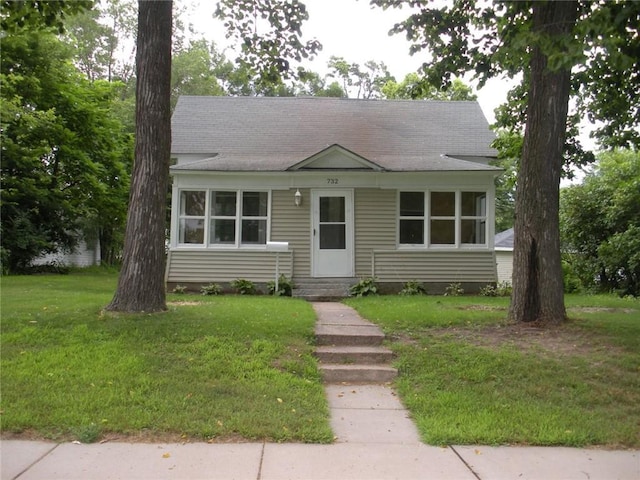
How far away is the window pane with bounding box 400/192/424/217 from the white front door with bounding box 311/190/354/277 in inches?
57.3

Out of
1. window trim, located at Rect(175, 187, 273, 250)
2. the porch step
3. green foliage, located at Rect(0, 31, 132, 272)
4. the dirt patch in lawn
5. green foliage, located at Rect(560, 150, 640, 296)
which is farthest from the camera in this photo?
green foliage, located at Rect(0, 31, 132, 272)

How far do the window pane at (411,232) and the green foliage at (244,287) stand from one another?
14.0 feet

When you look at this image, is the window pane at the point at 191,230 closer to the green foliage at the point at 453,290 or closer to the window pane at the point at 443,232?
the window pane at the point at 443,232

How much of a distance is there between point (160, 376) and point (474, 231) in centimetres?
1063

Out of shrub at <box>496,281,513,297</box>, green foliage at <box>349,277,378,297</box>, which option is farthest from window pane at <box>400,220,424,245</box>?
shrub at <box>496,281,513,297</box>

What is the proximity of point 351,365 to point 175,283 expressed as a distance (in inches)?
328

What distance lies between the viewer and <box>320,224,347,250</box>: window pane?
13.8m

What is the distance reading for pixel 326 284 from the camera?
13.2 m

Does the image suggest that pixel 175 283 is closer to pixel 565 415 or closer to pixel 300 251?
pixel 300 251

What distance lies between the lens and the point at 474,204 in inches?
549

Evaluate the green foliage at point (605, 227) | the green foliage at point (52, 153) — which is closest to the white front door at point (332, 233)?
the green foliage at point (605, 227)

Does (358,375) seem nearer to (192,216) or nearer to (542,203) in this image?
(542,203)

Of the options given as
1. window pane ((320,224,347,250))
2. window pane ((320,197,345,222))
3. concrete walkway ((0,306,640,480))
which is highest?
window pane ((320,197,345,222))

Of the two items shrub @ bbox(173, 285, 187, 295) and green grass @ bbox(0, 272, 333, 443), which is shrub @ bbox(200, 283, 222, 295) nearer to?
shrub @ bbox(173, 285, 187, 295)
